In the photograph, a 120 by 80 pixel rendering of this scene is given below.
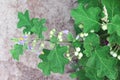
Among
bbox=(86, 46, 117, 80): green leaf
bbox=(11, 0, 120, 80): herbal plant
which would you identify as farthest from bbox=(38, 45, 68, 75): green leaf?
bbox=(86, 46, 117, 80): green leaf

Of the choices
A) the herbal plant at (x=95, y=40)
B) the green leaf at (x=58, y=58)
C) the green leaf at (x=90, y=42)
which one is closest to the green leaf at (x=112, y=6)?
the herbal plant at (x=95, y=40)

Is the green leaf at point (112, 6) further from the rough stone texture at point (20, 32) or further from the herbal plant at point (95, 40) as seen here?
the rough stone texture at point (20, 32)

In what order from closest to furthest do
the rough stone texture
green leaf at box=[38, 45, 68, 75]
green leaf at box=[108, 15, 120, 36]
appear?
green leaf at box=[108, 15, 120, 36]
green leaf at box=[38, 45, 68, 75]
the rough stone texture

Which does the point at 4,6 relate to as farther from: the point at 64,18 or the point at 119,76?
the point at 119,76

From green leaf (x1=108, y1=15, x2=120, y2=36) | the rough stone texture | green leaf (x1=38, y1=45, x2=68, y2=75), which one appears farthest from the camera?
the rough stone texture

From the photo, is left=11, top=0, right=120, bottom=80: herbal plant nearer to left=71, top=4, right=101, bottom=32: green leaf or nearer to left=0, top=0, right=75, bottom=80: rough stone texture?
left=71, top=4, right=101, bottom=32: green leaf
